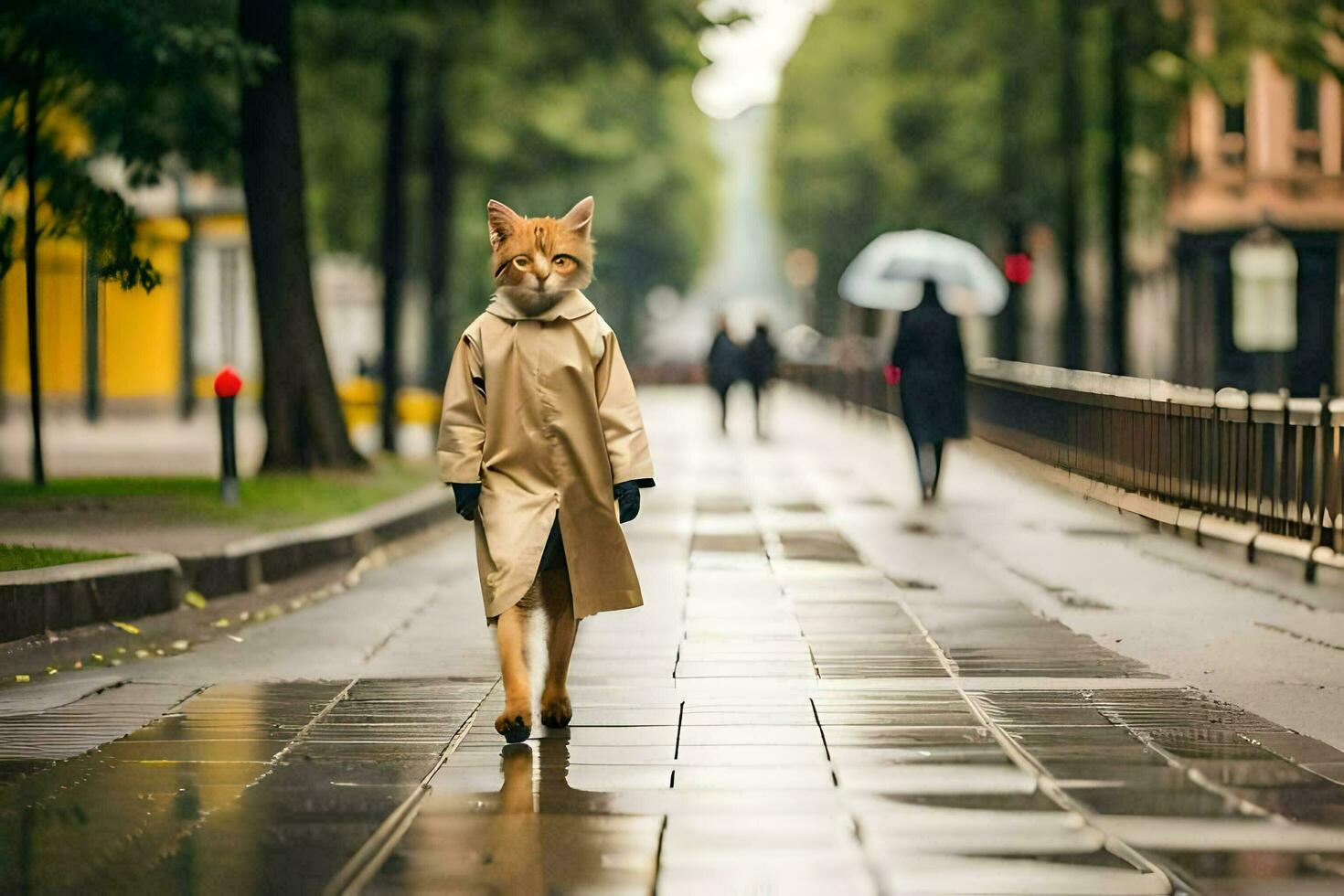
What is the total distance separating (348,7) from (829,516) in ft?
20.8

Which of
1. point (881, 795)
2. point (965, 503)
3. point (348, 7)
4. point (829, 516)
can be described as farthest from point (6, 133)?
point (881, 795)

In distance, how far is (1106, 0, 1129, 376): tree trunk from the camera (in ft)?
83.7

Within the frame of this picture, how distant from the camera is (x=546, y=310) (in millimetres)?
7664

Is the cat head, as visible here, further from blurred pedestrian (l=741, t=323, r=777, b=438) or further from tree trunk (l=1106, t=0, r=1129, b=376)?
blurred pedestrian (l=741, t=323, r=777, b=438)

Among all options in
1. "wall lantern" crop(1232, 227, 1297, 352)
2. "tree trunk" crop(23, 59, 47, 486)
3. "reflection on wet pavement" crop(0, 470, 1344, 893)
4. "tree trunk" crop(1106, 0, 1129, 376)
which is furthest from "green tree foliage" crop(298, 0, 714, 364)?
"wall lantern" crop(1232, 227, 1297, 352)

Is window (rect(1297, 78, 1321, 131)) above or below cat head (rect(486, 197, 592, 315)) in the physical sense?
above

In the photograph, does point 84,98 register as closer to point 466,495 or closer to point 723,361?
point 466,495

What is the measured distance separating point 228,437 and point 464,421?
8.66 meters

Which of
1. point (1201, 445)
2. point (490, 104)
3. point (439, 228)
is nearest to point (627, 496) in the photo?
point (1201, 445)

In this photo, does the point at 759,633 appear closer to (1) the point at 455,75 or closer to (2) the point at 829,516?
(2) the point at 829,516

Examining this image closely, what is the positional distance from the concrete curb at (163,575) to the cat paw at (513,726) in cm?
335

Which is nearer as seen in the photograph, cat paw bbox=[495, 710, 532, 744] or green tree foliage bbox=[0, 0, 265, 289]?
cat paw bbox=[495, 710, 532, 744]

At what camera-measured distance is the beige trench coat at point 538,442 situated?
7621mm

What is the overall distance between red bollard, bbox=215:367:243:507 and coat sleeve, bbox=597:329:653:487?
844 cm
